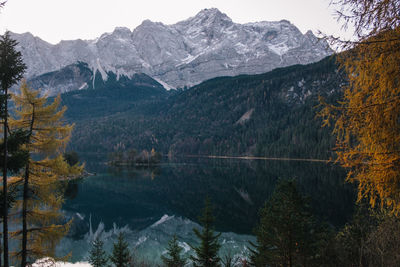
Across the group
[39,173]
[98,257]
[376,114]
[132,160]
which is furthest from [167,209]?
[132,160]

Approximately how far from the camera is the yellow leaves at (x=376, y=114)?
680 centimetres

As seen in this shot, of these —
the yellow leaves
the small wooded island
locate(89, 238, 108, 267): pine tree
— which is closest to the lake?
locate(89, 238, 108, 267): pine tree

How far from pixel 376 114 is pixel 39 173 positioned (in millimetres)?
16395

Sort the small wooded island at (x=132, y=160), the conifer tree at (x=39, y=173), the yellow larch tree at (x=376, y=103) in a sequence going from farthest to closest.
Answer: the small wooded island at (x=132, y=160) < the conifer tree at (x=39, y=173) < the yellow larch tree at (x=376, y=103)

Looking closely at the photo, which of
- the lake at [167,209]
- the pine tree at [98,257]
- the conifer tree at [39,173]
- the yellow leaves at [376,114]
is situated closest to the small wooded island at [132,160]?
the lake at [167,209]

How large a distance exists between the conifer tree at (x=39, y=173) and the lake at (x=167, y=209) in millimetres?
8618

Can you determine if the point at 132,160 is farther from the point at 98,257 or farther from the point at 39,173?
the point at 39,173

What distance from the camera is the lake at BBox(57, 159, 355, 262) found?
38.6 meters

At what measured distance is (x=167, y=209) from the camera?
5803 centimetres

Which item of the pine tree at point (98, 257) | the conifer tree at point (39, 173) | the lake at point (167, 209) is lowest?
the lake at point (167, 209)

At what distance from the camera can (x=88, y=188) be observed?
259 ft

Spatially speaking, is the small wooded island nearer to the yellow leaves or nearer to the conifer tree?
the conifer tree

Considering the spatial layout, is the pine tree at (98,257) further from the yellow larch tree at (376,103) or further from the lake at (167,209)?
the yellow larch tree at (376,103)

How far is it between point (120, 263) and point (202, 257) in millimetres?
6000
